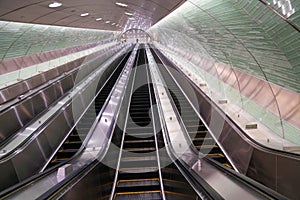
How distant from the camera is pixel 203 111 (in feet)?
26.4

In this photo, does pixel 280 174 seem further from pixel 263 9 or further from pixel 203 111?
pixel 203 111

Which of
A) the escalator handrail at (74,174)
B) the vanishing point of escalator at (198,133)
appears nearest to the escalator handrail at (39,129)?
the escalator handrail at (74,174)

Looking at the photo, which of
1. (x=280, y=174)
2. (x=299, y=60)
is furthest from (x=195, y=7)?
(x=280, y=174)

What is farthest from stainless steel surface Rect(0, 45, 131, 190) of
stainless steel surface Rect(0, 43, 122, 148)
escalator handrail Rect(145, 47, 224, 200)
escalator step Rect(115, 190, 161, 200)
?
escalator handrail Rect(145, 47, 224, 200)

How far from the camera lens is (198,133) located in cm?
704

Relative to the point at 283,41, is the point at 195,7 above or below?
above

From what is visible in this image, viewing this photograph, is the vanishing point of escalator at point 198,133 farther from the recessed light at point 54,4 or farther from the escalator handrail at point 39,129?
the recessed light at point 54,4

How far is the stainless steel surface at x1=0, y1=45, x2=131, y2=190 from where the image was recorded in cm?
455

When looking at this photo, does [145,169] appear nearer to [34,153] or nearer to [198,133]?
[198,133]

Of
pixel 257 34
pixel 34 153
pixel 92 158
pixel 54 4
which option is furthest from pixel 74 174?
pixel 54 4

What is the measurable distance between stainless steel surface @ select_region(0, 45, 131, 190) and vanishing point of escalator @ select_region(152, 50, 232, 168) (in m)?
2.89

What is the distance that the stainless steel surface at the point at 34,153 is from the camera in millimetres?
4551

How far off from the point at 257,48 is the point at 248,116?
4.75ft

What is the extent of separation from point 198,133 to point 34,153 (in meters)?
3.49
